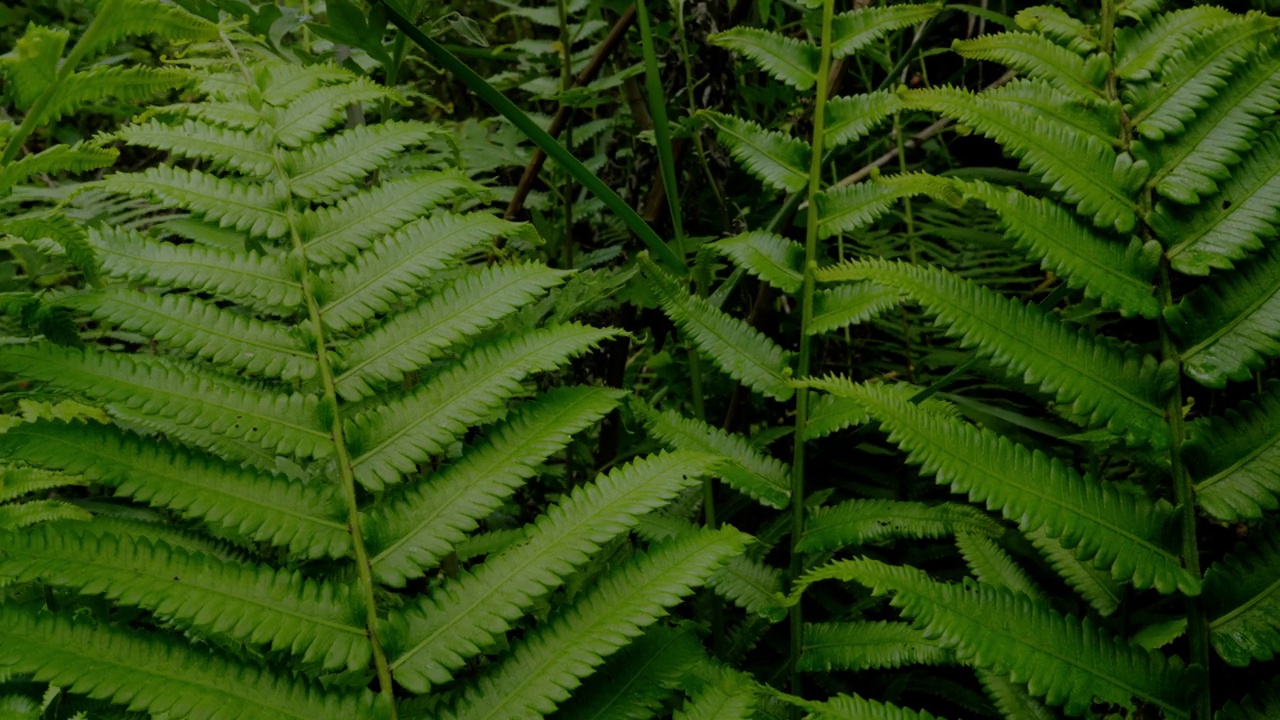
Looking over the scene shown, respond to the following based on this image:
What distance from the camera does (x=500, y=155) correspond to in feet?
5.52

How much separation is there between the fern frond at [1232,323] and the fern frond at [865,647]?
372 millimetres

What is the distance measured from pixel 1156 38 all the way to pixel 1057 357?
37 centimetres

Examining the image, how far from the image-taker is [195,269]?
2.57 feet

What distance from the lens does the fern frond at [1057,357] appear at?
706mm

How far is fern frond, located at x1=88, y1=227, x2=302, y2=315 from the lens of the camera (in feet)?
2.53

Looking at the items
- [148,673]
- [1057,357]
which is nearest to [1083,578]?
[1057,357]

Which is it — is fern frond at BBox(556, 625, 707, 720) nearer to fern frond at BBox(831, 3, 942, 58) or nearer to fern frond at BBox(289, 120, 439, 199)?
fern frond at BBox(289, 120, 439, 199)

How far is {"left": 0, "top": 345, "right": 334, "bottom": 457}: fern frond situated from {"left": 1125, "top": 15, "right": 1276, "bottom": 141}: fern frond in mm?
853

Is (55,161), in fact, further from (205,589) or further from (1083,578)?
(1083,578)

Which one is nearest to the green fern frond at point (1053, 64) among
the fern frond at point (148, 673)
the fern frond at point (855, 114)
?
the fern frond at point (855, 114)

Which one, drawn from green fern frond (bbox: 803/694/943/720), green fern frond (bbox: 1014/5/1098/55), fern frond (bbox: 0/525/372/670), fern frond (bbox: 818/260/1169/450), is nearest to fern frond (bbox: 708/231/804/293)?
fern frond (bbox: 818/260/1169/450)

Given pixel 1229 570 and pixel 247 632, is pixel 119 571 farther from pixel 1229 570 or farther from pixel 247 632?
pixel 1229 570

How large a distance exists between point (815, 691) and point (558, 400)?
65 centimetres

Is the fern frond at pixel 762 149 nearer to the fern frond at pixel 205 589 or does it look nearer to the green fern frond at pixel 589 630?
the green fern frond at pixel 589 630
